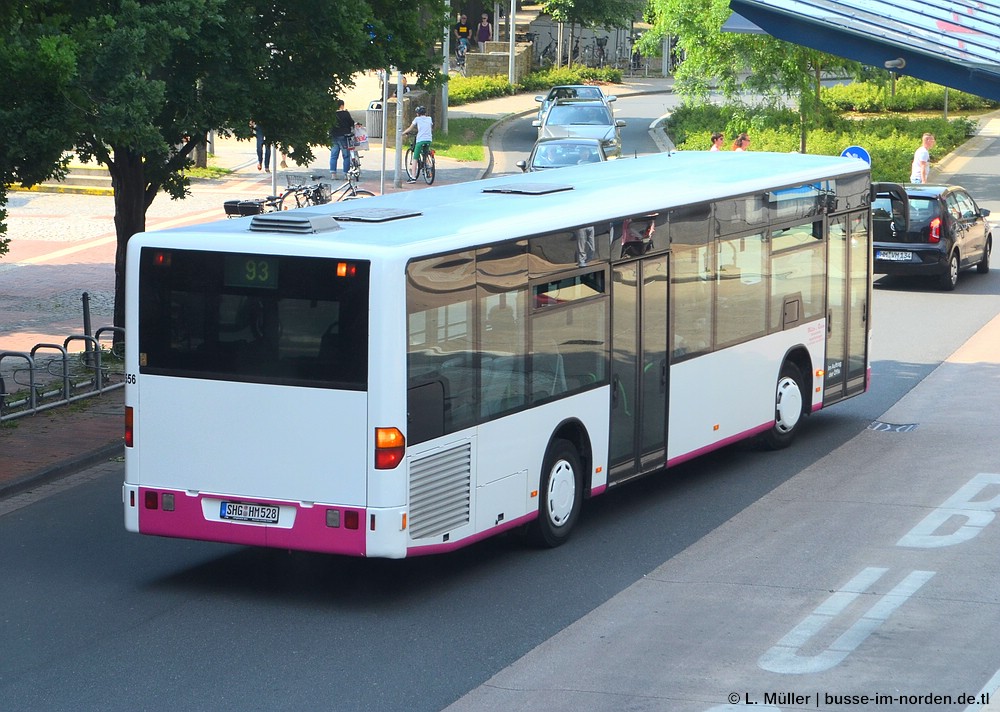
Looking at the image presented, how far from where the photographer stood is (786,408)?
14.2 meters

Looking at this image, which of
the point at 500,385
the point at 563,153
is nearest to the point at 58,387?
the point at 500,385

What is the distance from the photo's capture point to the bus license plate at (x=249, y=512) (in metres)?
9.48

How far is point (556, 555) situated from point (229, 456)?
251 cm

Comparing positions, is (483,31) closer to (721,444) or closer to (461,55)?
(461,55)

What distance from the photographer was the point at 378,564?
10578mm

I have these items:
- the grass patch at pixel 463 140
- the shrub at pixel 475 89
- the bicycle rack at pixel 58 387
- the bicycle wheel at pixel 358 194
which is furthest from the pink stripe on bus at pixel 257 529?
the shrub at pixel 475 89

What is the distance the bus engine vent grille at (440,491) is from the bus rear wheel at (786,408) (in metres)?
4.97

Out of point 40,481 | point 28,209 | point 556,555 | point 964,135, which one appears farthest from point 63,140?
point 964,135

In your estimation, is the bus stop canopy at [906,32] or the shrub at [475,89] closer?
the bus stop canopy at [906,32]

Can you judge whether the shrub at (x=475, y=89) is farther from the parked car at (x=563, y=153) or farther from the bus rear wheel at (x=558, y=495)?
the bus rear wheel at (x=558, y=495)

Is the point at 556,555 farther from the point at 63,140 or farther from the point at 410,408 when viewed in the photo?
the point at 63,140

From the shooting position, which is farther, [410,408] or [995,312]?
[995,312]

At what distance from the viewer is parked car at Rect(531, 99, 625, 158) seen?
139 feet

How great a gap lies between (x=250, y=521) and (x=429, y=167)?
95.5ft
